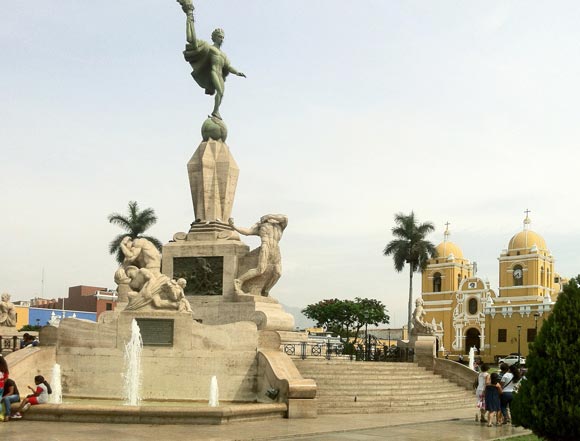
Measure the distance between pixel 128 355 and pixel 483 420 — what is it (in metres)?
7.46

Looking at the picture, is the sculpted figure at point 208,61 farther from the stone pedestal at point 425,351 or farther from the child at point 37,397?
the child at point 37,397

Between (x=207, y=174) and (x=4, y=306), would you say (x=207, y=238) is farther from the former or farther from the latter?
(x=4, y=306)

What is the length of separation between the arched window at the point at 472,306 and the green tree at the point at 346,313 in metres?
21.4

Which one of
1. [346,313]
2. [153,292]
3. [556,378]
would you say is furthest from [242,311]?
[346,313]

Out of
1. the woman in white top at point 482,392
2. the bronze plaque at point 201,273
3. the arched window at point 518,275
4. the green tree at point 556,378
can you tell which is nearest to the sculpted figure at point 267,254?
the bronze plaque at point 201,273

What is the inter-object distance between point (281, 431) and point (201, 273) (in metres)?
8.83

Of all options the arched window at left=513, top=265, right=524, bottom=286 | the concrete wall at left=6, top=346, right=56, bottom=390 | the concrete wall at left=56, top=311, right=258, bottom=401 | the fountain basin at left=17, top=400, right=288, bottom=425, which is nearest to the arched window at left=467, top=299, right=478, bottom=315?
the arched window at left=513, top=265, right=524, bottom=286

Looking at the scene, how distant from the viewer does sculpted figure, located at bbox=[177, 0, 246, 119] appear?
22.0 m

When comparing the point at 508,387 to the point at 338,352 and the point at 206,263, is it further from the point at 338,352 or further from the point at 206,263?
the point at 206,263

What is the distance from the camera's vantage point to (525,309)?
72750 millimetres

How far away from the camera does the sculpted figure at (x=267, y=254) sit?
65.2 feet

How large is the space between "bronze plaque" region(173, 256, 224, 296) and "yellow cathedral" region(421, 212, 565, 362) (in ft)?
182

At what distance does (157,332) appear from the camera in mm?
16062

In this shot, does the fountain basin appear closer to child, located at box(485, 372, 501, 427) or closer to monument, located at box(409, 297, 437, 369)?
child, located at box(485, 372, 501, 427)
